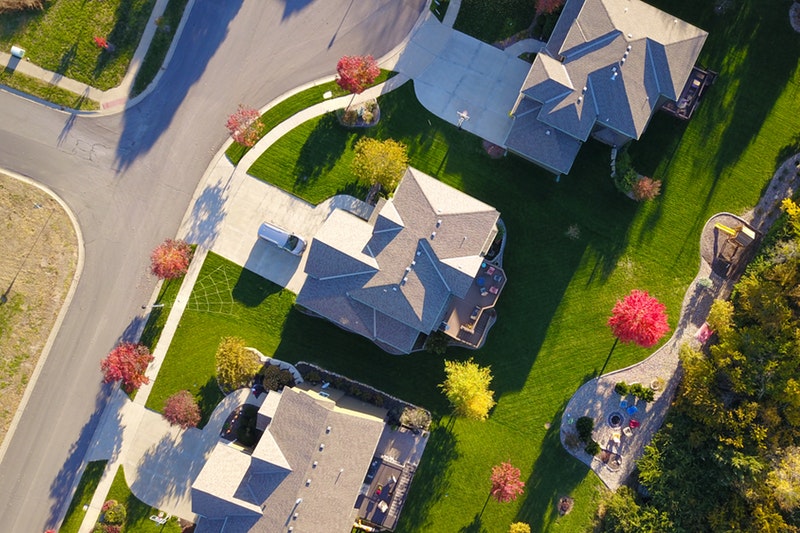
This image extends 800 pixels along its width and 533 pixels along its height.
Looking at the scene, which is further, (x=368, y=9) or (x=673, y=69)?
A: (x=368, y=9)

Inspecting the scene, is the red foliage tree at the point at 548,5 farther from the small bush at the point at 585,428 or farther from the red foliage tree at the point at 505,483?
the red foliage tree at the point at 505,483

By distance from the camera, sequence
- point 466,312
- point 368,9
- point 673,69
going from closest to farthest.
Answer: point 673,69, point 466,312, point 368,9

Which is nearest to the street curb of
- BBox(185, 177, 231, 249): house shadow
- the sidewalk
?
the sidewalk

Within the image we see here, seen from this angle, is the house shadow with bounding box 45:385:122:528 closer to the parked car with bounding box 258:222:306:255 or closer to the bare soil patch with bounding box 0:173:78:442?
the bare soil patch with bounding box 0:173:78:442

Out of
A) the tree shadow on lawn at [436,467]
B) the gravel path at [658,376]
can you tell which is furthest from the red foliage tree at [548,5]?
the tree shadow on lawn at [436,467]

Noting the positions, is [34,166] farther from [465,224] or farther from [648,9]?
[648,9]

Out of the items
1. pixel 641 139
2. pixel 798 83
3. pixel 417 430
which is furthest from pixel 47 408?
pixel 798 83

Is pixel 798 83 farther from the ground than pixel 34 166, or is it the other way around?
pixel 798 83
